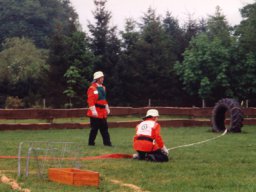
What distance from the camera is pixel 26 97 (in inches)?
1922

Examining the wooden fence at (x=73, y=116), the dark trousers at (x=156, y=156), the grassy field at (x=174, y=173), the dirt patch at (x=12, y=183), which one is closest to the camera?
the dirt patch at (x=12, y=183)

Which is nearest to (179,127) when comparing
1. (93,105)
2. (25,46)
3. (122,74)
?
(93,105)

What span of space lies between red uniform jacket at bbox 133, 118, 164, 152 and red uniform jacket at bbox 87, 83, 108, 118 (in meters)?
3.58

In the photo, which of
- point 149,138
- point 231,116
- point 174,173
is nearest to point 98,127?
point 149,138

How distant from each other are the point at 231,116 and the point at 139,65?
26368 millimetres

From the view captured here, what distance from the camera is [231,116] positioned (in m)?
22.1

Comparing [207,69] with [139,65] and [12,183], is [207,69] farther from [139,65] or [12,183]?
[12,183]

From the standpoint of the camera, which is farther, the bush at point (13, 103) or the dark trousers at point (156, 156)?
the bush at point (13, 103)

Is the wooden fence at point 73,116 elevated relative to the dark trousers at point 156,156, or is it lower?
elevated

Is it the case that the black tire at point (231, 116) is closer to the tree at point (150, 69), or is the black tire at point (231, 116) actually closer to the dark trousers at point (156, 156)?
the dark trousers at point (156, 156)

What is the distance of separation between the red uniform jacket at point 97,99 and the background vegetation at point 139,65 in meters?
25.8

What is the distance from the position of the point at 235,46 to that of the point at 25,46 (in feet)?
75.4

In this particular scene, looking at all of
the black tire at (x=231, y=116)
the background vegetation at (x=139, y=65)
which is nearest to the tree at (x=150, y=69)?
the background vegetation at (x=139, y=65)

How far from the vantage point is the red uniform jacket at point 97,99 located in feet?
48.1
